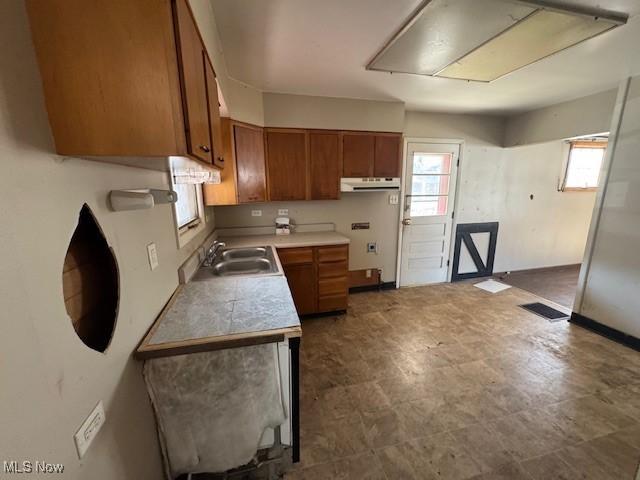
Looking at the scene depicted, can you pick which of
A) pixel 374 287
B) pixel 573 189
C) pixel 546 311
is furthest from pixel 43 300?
pixel 573 189

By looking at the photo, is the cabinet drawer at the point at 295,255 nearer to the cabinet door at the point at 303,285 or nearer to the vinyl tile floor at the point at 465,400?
the cabinet door at the point at 303,285

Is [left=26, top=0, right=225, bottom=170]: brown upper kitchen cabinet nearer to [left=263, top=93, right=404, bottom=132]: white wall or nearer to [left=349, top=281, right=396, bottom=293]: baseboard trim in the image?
[left=263, top=93, right=404, bottom=132]: white wall

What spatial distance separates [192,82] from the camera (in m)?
0.96

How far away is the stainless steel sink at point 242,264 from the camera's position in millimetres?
2023

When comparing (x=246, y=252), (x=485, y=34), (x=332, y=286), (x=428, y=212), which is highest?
(x=485, y=34)

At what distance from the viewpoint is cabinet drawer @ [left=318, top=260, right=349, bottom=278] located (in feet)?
9.81

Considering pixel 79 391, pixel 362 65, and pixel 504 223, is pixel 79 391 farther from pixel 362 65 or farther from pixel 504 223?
pixel 504 223

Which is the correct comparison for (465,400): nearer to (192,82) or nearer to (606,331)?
(606,331)

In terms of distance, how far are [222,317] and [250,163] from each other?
6.17ft

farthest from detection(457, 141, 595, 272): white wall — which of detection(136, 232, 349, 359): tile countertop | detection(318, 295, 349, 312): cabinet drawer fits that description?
detection(136, 232, 349, 359): tile countertop

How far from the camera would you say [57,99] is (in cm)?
66

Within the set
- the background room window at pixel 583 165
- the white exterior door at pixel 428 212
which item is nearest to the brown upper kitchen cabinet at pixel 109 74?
the white exterior door at pixel 428 212

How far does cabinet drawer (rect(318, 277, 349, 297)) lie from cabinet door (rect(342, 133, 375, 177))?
1.28m

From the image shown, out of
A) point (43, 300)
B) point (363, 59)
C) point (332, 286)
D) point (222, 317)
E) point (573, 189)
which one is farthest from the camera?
point (573, 189)
